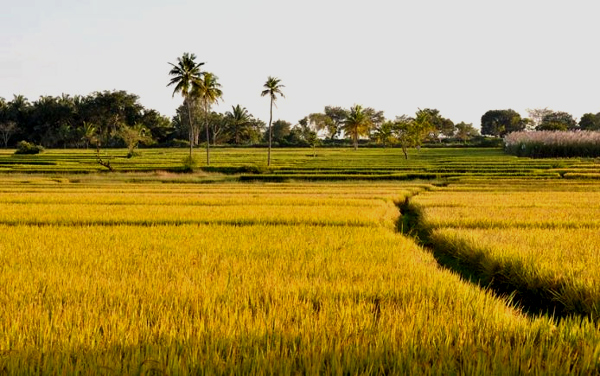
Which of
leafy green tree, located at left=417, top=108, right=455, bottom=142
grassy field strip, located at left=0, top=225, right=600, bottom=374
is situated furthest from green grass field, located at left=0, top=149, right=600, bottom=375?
leafy green tree, located at left=417, top=108, right=455, bottom=142

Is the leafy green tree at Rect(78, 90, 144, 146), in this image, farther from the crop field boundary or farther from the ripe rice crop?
the crop field boundary

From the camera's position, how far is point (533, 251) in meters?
7.41

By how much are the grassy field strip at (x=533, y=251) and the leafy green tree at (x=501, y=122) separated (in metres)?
118

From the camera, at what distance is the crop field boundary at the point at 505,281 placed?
5.87 metres

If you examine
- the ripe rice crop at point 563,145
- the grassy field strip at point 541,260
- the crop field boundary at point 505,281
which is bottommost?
the crop field boundary at point 505,281

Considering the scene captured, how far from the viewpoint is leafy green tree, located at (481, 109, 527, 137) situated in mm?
127188

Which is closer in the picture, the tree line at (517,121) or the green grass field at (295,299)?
the green grass field at (295,299)

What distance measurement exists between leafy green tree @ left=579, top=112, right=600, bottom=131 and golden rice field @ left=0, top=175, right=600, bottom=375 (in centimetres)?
12389

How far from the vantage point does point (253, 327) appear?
3904mm

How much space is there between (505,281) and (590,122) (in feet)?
420

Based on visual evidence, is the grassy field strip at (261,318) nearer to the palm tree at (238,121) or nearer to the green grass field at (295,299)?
the green grass field at (295,299)

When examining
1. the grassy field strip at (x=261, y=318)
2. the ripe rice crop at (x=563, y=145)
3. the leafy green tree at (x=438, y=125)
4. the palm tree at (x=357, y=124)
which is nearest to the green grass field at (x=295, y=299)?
the grassy field strip at (x=261, y=318)

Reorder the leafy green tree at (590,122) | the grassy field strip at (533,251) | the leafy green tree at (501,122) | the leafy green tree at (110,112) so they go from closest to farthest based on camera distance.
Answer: the grassy field strip at (533,251), the leafy green tree at (110,112), the leafy green tree at (590,122), the leafy green tree at (501,122)

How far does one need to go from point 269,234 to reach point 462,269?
3714 mm
